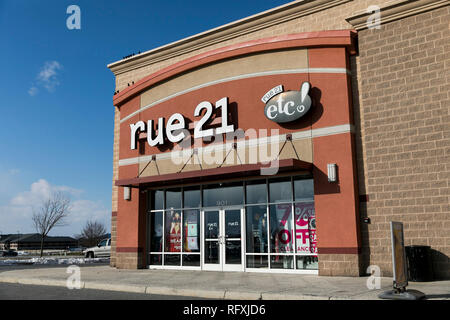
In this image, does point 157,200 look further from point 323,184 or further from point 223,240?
point 323,184

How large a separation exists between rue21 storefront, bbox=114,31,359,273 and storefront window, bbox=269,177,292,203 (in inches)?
1.4

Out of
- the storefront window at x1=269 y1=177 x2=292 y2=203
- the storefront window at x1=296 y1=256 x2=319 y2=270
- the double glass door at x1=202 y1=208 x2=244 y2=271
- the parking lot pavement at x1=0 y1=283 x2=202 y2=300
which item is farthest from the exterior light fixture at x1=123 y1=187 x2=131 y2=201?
the storefront window at x1=296 y1=256 x2=319 y2=270

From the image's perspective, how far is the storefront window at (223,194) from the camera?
54.0ft

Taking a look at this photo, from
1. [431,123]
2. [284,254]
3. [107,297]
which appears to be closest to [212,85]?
[284,254]

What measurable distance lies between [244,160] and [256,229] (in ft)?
8.36

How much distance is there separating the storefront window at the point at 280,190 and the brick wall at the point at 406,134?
8.37 ft

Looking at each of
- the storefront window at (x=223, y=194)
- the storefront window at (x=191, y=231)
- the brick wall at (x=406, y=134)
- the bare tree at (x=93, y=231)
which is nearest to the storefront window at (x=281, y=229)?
the storefront window at (x=223, y=194)

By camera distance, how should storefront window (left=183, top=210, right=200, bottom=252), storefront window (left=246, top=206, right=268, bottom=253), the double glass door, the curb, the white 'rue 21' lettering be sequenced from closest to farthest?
the curb < storefront window (left=246, top=206, right=268, bottom=253) < the double glass door < the white 'rue 21' lettering < storefront window (left=183, top=210, right=200, bottom=252)

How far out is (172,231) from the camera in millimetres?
18062

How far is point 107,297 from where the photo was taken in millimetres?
10406

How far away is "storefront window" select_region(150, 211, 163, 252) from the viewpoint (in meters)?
18.4

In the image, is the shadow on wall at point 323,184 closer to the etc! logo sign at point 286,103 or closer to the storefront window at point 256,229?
the etc! logo sign at point 286,103

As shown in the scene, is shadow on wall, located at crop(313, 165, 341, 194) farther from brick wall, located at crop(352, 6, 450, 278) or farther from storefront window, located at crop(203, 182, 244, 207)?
storefront window, located at crop(203, 182, 244, 207)

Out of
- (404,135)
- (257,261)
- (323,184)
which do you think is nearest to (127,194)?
(257,261)
